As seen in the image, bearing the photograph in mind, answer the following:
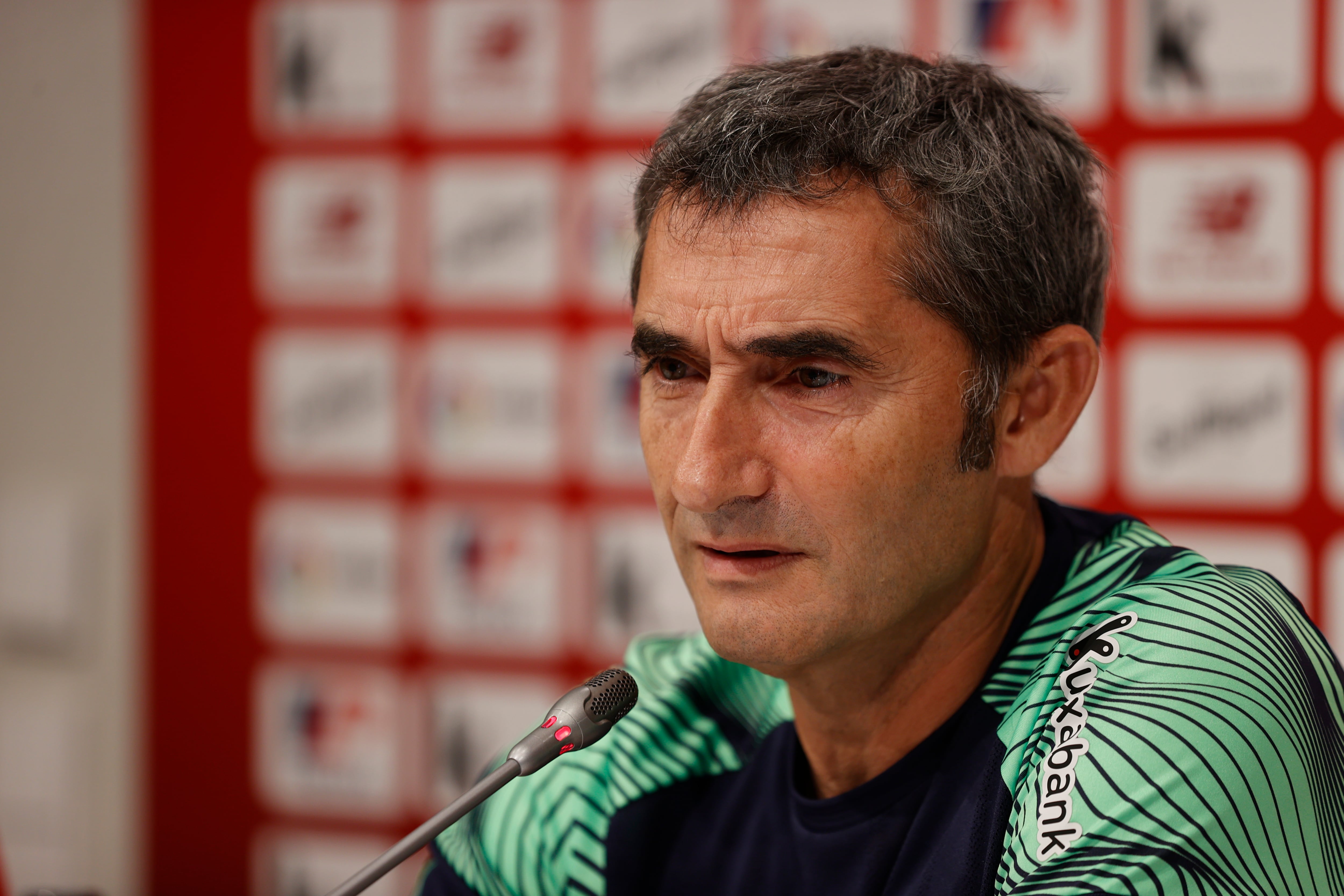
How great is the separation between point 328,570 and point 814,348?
2.16 m

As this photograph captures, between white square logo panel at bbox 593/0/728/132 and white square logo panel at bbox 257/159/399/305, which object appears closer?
white square logo panel at bbox 593/0/728/132

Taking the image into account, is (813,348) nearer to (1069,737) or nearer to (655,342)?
(655,342)

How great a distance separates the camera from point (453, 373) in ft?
9.33

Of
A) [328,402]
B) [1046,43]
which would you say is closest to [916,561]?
[1046,43]

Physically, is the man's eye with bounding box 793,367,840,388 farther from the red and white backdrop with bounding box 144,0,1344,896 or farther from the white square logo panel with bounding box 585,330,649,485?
the white square logo panel with bounding box 585,330,649,485

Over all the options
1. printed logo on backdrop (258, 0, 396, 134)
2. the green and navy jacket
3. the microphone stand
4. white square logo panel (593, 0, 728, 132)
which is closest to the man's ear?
the green and navy jacket

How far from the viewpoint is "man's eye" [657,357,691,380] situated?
1199 millimetres

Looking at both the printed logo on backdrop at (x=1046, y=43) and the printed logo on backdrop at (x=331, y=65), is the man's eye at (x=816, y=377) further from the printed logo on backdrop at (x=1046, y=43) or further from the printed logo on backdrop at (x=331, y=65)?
the printed logo on backdrop at (x=331, y=65)

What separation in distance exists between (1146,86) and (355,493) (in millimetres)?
2009

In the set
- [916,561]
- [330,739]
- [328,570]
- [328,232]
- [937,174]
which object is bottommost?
[330,739]

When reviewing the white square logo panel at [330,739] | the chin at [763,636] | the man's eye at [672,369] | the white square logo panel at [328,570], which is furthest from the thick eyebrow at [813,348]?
the white square logo panel at [330,739]

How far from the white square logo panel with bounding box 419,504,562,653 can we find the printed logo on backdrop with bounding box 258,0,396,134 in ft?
3.23

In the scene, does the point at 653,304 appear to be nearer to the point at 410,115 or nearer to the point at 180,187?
the point at 410,115

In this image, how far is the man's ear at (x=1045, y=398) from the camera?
3.88 feet
